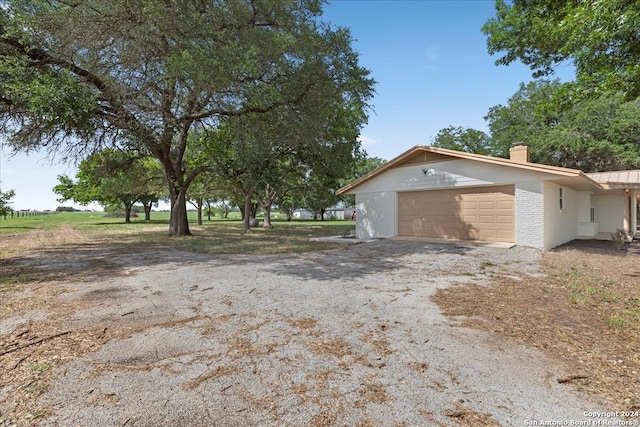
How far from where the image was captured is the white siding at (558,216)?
1055cm

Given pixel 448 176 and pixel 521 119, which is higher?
pixel 521 119

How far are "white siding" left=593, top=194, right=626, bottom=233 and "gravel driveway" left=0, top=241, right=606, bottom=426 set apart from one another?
624 inches

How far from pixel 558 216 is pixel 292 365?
1278cm

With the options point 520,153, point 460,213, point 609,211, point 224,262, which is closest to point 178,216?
point 224,262

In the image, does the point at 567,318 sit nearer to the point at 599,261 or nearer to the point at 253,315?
the point at 253,315

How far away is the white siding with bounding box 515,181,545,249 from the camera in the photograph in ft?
33.7

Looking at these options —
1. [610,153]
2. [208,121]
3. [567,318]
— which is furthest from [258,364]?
[610,153]

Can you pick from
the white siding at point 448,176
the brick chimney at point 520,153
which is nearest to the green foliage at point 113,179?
the white siding at point 448,176

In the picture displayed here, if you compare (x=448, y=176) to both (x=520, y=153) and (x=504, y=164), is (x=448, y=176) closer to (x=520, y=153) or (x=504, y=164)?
(x=504, y=164)

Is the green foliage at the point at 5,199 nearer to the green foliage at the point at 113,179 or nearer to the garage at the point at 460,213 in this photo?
the green foliage at the point at 113,179

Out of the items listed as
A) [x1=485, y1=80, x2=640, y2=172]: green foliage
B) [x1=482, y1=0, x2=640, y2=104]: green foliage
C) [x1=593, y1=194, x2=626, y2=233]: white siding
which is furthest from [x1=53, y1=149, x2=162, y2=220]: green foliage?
[x1=485, y1=80, x2=640, y2=172]: green foliage

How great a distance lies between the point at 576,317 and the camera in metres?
4.19

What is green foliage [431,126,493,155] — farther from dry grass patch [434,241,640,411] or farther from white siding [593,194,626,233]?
dry grass patch [434,241,640,411]

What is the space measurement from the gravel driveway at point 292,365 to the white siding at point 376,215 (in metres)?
8.61
